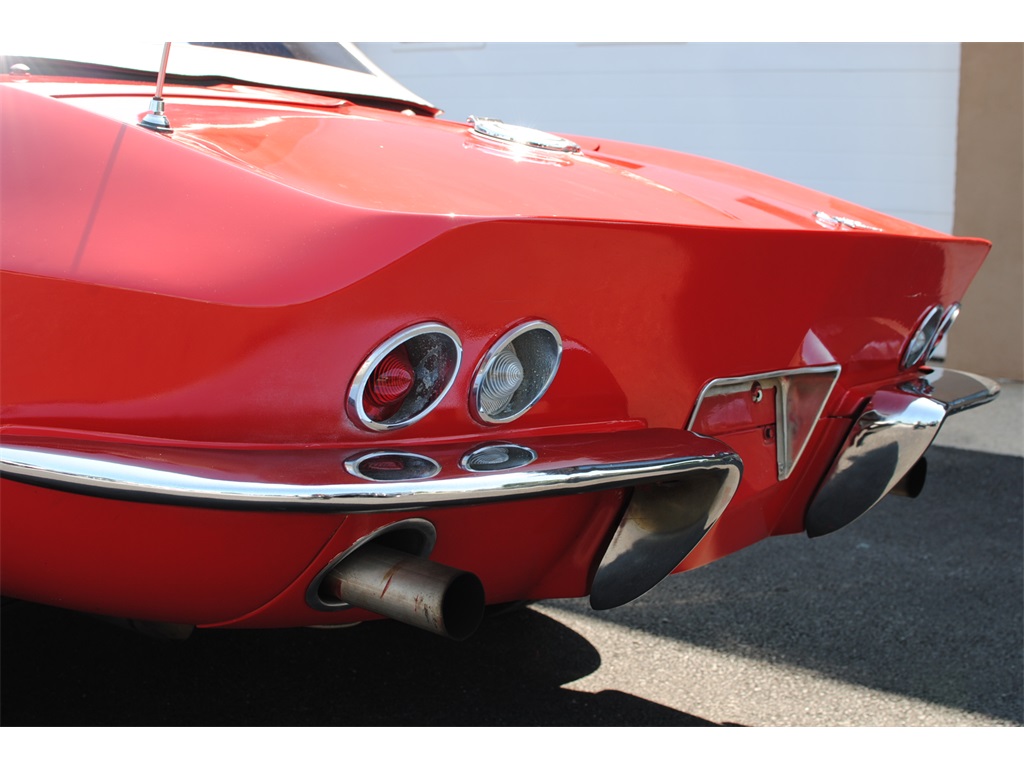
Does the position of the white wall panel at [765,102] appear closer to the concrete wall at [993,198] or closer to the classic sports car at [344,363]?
the concrete wall at [993,198]

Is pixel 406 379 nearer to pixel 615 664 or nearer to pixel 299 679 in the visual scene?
pixel 299 679

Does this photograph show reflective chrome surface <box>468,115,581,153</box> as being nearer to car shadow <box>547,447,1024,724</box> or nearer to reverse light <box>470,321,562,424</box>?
reverse light <box>470,321,562,424</box>

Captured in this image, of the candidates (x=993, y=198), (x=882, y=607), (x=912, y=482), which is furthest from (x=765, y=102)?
(x=912, y=482)

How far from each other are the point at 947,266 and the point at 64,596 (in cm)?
185

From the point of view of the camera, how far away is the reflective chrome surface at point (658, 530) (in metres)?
1.75

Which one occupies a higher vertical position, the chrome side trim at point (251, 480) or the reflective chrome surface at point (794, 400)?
the reflective chrome surface at point (794, 400)

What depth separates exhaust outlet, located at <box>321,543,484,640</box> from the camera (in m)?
1.49

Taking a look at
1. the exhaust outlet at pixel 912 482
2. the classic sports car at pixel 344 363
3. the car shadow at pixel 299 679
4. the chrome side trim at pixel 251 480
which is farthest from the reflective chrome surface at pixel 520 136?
the car shadow at pixel 299 679

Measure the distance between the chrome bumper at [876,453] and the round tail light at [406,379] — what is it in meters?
1.08

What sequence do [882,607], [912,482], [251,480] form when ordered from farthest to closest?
[882,607], [912,482], [251,480]

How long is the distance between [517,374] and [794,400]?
2.39 ft

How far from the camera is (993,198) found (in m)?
6.14

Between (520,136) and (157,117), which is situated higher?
(520,136)

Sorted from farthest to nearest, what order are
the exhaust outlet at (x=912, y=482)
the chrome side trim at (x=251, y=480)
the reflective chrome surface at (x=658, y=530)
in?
the exhaust outlet at (x=912, y=482), the reflective chrome surface at (x=658, y=530), the chrome side trim at (x=251, y=480)
